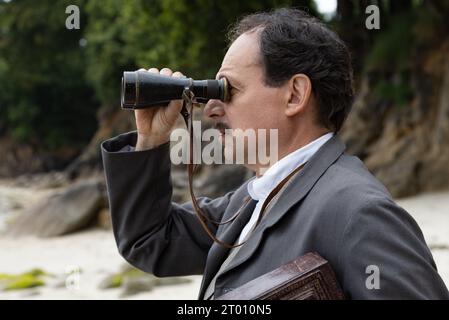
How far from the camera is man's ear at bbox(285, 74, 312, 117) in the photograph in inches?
65.9

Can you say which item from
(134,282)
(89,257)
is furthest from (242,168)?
(134,282)

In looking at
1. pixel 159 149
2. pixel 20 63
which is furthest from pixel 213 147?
pixel 20 63

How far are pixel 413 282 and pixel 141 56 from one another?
1421cm

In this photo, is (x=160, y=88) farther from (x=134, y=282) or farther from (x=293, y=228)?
(x=134, y=282)

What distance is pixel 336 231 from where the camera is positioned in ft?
4.68

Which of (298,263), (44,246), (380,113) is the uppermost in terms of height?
(298,263)

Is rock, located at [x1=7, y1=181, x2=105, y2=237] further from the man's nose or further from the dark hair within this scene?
Answer: the dark hair

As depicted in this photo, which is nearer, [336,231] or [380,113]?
[336,231]

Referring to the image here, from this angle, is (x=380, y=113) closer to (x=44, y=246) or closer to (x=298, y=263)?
(x=44, y=246)

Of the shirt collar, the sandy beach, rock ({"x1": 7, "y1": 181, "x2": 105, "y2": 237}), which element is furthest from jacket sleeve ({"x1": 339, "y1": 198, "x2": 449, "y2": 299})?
rock ({"x1": 7, "y1": 181, "x2": 105, "y2": 237})

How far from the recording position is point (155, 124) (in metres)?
1.93

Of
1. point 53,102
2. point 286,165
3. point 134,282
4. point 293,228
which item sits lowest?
point 53,102

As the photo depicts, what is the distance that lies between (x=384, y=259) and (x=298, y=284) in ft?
0.68

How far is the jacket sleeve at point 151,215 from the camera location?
1.98 m
